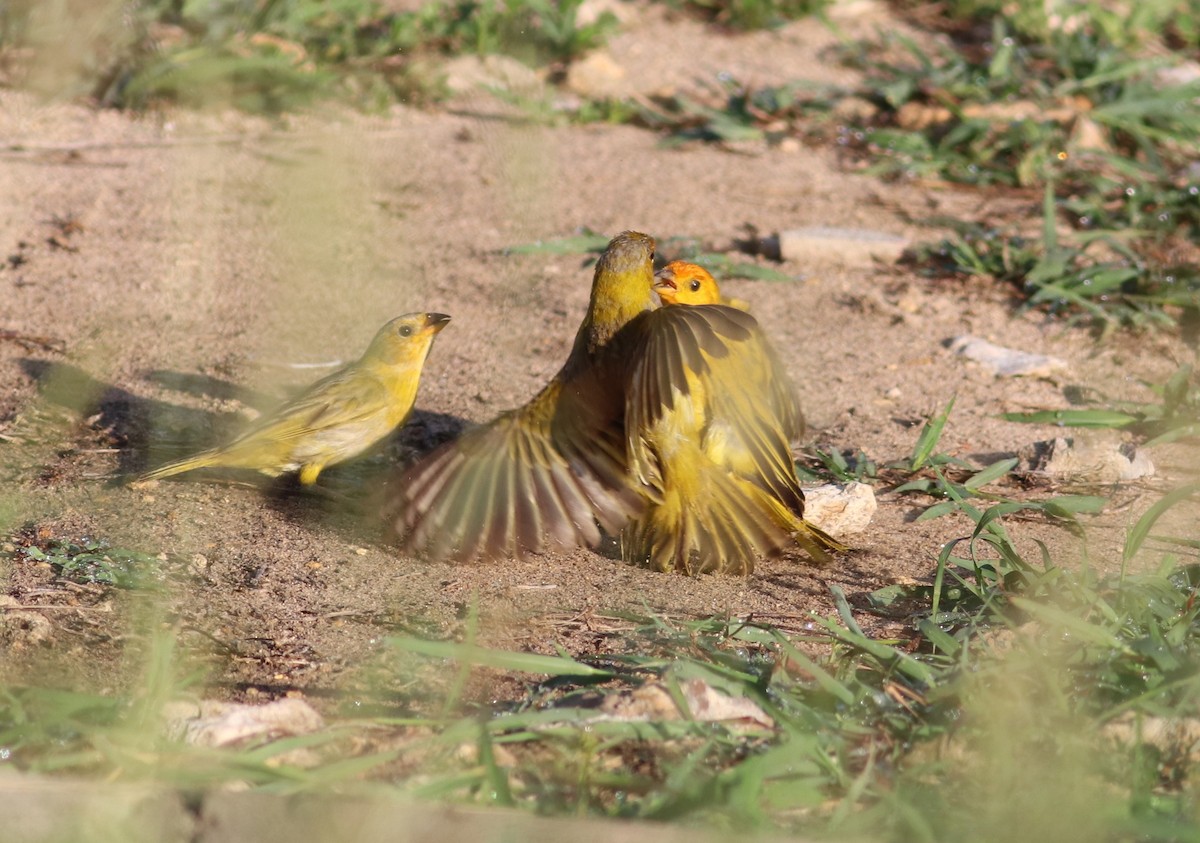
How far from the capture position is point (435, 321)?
4.90 metres

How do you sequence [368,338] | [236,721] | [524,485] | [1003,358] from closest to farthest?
1. [236,721]
2. [524,485]
3. [1003,358]
4. [368,338]

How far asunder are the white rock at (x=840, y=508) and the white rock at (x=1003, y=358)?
150 cm

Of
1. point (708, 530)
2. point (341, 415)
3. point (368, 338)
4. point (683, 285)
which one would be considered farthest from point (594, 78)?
point (708, 530)

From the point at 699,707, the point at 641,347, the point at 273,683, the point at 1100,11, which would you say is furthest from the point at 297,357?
the point at 1100,11

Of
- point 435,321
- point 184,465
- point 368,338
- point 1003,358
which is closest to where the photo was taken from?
point 184,465

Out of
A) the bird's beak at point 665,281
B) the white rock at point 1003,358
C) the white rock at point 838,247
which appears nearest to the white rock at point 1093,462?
the white rock at point 1003,358

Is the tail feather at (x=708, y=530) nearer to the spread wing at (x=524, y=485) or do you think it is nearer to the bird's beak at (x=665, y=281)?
the spread wing at (x=524, y=485)

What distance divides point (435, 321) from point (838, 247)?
231 centimetres

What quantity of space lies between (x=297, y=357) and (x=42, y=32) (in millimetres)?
3252

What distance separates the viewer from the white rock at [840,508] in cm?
417

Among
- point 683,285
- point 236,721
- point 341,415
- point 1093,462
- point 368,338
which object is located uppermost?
point 683,285

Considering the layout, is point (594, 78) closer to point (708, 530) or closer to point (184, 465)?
point (184, 465)

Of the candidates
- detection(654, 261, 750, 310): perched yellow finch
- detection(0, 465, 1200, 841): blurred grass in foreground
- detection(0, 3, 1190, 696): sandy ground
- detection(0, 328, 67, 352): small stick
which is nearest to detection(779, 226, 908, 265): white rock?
detection(0, 3, 1190, 696): sandy ground

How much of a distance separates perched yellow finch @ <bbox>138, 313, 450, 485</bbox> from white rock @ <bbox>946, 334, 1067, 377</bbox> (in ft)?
6.98
